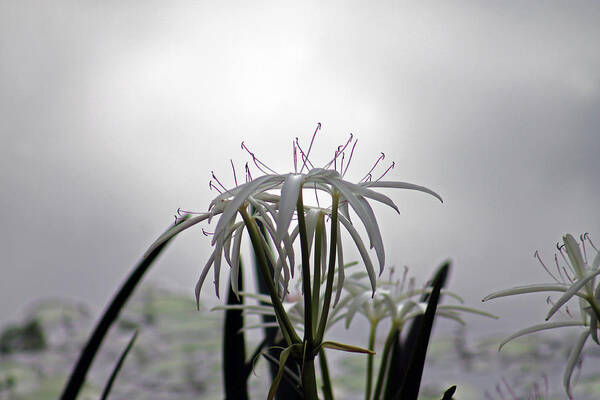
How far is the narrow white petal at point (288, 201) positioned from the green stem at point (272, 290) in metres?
0.03

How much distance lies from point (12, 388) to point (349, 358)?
1187mm

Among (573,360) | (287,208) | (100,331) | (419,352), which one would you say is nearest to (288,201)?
(287,208)

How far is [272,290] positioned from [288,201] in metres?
0.05

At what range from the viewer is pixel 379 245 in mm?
289

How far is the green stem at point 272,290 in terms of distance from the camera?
286 mm

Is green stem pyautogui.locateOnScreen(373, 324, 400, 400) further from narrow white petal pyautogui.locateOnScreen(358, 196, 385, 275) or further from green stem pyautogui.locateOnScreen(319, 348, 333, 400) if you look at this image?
narrow white petal pyautogui.locateOnScreen(358, 196, 385, 275)

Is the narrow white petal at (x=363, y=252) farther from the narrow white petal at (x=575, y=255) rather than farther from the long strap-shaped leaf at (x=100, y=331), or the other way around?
the long strap-shaped leaf at (x=100, y=331)

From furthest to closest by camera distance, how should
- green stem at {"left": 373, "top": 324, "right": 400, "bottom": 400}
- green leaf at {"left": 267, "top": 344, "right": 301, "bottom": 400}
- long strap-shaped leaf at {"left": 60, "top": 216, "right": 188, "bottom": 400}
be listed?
long strap-shaped leaf at {"left": 60, "top": 216, "right": 188, "bottom": 400} < green stem at {"left": 373, "top": 324, "right": 400, "bottom": 400} < green leaf at {"left": 267, "top": 344, "right": 301, "bottom": 400}

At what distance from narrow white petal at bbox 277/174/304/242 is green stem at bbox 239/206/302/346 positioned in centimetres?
3

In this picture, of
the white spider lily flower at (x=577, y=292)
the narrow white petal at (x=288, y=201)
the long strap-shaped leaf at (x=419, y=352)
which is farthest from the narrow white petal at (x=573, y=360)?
the narrow white petal at (x=288, y=201)

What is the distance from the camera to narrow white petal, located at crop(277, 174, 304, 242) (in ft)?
0.90

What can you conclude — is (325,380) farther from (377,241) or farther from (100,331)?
(100,331)

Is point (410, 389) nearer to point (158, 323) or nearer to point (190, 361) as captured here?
point (190, 361)

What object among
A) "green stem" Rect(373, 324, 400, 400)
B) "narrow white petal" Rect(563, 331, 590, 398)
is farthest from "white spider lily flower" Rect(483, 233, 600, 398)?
"green stem" Rect(373, 324, 400, 400)
